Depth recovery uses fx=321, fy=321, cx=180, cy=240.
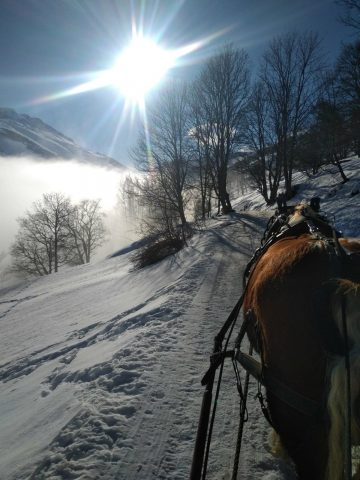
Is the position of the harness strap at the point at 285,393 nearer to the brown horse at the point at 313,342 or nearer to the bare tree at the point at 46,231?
the brown horse at the point at 313,342

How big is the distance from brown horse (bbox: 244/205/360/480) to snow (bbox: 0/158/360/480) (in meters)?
0.87

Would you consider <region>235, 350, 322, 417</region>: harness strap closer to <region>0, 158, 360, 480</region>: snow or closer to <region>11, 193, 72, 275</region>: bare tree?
<region>0, 158, 360, 480</region>: snow

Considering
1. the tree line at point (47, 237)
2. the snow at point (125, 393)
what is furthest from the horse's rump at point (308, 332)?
the tree line at point (47, 237)

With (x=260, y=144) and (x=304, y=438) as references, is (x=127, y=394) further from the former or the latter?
(x=260, y=144)

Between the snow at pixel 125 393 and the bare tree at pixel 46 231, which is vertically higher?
the bare tree at pixel 46 231

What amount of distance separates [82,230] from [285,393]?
4818cm

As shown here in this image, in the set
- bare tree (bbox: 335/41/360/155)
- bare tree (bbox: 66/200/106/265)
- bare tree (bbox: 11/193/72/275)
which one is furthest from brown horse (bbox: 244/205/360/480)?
bare tree (bbox: 66/200/106/265)

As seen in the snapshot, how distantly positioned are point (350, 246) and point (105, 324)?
15.8 ft

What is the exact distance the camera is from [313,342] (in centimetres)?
136

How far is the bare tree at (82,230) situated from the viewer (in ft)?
147

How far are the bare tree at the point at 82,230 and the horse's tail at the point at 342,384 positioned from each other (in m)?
43.8

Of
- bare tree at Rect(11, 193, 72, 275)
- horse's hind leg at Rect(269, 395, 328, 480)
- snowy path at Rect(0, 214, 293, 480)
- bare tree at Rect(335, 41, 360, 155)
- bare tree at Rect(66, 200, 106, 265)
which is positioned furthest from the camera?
bare tree at Rect(66, 200, 106, 265)

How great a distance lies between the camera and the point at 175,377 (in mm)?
3295

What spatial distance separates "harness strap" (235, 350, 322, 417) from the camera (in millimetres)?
1355
